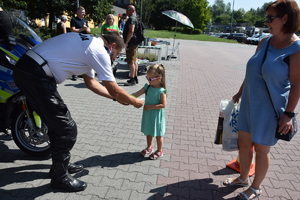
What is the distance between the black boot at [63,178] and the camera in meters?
2.67

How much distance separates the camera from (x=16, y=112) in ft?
10.5

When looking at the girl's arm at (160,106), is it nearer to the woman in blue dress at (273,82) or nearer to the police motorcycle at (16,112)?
the woman in blue dress at (273,82)

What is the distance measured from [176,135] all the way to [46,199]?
230cm

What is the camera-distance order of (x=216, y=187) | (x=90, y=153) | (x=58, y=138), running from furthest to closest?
(x=90, y=153), (x=216, y=187), (x=58, y=138)

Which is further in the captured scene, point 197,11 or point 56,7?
point 197,11

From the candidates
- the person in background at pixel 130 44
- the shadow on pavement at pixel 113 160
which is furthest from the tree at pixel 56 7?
the shadow on pavement at pixel 113 160

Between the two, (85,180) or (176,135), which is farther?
(176,135)

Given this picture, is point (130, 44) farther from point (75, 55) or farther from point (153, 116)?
point (75, 55)

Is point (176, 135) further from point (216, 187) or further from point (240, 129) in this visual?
point (240, 129)

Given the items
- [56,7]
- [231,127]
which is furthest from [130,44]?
[56,7]

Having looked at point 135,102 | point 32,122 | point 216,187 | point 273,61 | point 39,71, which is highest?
point 273,61

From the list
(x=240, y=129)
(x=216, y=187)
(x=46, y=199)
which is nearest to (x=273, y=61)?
(x=240, y=129)

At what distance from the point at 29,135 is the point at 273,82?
2.81 m

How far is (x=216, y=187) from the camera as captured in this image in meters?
2.96
